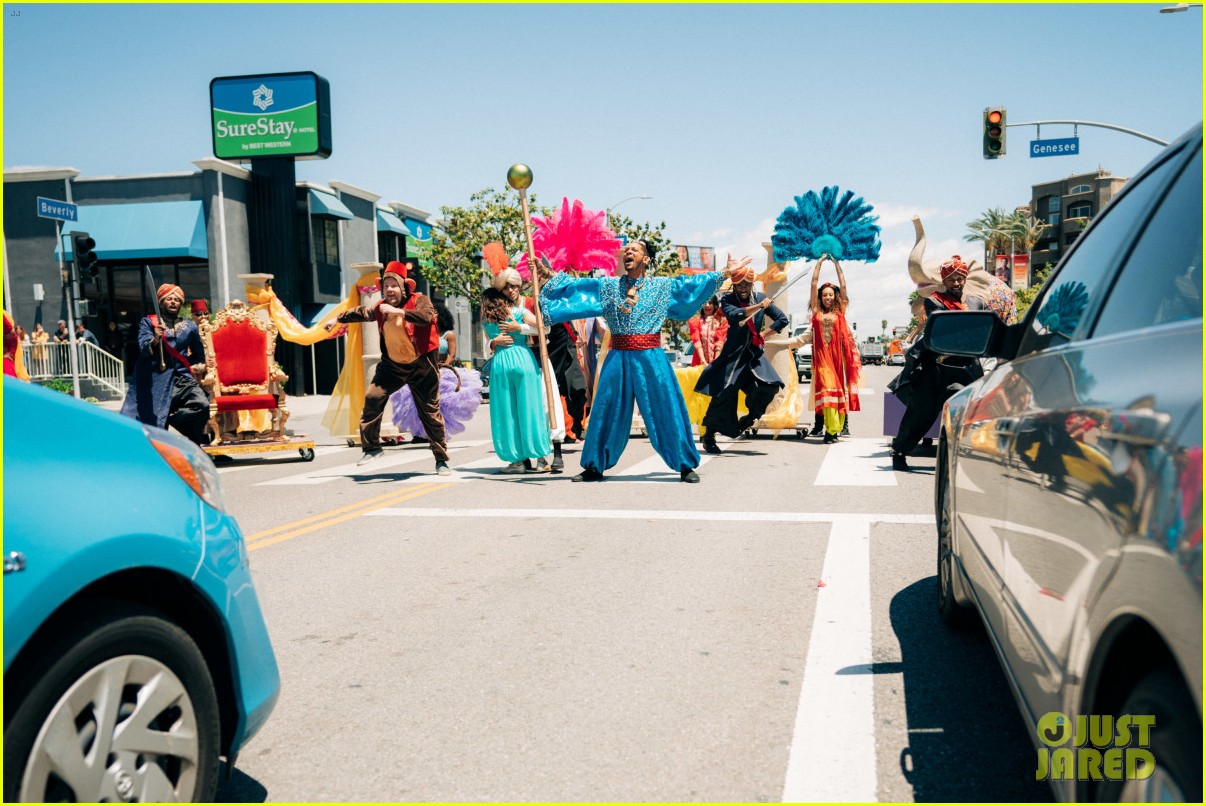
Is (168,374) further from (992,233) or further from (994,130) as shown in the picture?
(992,233)

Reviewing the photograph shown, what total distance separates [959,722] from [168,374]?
923 cm

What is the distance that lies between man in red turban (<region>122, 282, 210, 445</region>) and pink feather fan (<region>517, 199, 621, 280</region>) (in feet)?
12.7


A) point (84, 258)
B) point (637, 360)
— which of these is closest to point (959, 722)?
point (637, 360)

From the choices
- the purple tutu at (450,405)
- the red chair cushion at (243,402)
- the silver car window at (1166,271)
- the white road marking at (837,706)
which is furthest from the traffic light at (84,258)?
the silver car window at (1166,271)

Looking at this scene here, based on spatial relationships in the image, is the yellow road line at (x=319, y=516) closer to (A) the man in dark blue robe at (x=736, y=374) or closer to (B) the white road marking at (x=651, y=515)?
(B) the white road marking at (x=651, y=515)

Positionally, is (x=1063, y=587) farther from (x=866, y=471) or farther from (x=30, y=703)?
(x=866, y=471)

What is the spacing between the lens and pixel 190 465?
266 cm

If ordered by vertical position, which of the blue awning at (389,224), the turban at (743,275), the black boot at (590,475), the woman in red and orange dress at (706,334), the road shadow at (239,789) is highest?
the blue awning at (389,224)

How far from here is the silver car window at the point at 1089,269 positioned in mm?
2529

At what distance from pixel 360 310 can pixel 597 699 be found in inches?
306

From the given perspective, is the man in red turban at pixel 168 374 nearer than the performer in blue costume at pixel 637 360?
No

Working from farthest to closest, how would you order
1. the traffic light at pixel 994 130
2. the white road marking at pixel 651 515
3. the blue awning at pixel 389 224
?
the blue awning at pixel 389 224 < the traffic light at pixel 994 130 < the white road marking at pixel 651 515

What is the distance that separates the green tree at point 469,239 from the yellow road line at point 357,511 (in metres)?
27.5

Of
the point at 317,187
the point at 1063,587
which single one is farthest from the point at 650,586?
the point at 317,187
